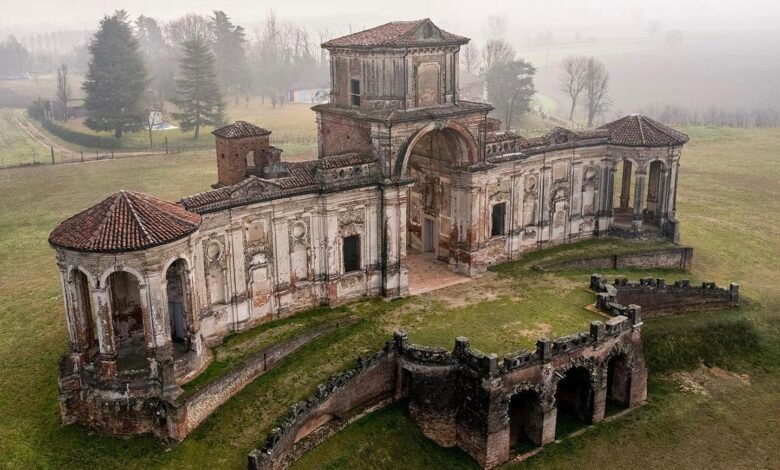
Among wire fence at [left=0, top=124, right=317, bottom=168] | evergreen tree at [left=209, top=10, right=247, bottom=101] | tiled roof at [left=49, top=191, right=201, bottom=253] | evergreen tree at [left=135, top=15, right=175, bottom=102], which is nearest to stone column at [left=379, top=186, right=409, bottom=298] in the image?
tiled roof at [left=49, top=191, right=201, bottom=253]

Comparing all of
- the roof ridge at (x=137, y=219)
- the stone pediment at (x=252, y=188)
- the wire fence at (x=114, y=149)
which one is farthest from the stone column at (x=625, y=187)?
the wire fence at (x=114, y=149)

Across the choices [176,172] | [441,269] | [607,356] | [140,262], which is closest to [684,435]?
[607,356]

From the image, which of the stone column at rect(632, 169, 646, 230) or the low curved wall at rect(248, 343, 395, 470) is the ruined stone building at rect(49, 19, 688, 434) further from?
the low curved wall at rect(248, 343, 395, 470)

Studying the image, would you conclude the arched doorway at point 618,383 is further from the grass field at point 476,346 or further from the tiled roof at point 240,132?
the tiled roof at point 240,132

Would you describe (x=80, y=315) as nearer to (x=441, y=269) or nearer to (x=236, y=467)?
(x=236, y=467)

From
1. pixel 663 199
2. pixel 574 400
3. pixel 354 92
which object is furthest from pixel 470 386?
pixel 663 199
